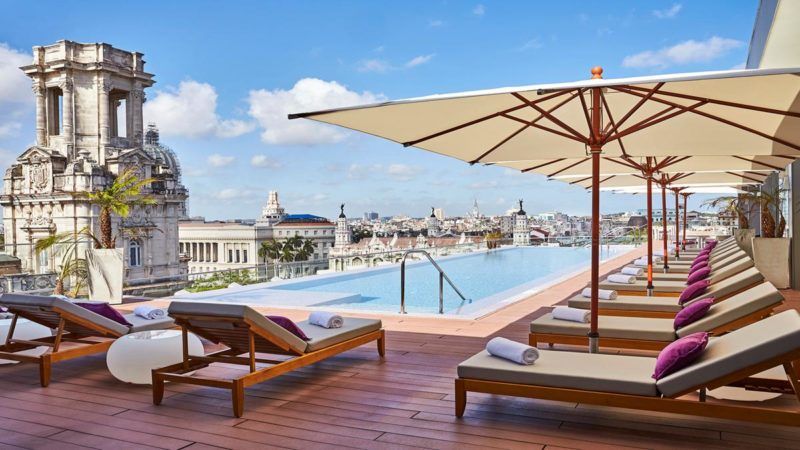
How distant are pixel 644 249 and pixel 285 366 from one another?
17713 mm

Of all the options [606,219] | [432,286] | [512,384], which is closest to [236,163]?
[606,219]

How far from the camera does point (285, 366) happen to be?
4480mm

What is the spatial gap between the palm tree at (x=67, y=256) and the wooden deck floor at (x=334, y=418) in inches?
169

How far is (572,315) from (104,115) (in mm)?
53886

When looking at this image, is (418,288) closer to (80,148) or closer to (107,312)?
(107,312)

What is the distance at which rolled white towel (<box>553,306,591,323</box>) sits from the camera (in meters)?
5.42

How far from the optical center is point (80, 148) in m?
51.2

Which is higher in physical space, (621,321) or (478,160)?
(478,160)

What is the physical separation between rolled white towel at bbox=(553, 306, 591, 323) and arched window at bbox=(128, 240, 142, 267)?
50.3 m

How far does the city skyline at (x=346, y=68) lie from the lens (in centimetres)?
3266

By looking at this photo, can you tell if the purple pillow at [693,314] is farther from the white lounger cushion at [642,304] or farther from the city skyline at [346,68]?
the city skyline at [346,68]

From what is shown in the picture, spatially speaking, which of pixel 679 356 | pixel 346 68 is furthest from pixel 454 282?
pixel 346 68

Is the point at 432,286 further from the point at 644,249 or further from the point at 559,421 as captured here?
the point at 644,249

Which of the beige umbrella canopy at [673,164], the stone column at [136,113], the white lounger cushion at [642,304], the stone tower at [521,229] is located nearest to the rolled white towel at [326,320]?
the beige umbrella canopy at [673,164]
